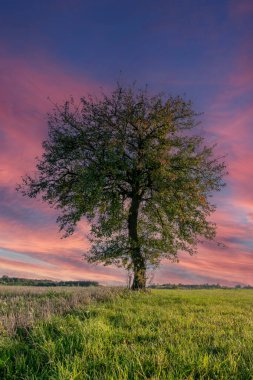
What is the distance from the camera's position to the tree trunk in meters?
28.9

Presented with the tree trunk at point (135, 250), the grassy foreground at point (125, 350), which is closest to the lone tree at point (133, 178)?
the tree trunk at point (135, 250)

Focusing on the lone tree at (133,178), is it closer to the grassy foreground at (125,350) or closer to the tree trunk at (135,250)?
the tree trunk at (135,250)

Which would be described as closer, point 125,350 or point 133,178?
point 125,350

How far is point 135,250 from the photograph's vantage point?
29.5 metres

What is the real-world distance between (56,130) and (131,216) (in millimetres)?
9319

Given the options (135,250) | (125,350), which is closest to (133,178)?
(135,250)

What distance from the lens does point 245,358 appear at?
7875 millimetres

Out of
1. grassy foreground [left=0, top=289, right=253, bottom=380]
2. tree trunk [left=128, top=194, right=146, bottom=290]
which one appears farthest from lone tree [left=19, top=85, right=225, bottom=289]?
grassy foreground [left=0, top=289, right=253, bottom=380]

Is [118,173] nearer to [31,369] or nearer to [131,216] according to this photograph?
[131,216]

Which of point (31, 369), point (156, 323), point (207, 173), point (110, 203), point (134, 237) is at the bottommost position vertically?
point (31, 369)

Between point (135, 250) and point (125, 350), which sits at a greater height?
point (135, 250)

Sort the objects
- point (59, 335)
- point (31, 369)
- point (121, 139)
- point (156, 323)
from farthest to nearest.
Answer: point (121, 139), point (156, 323), point (59, 335), point (31, 369)

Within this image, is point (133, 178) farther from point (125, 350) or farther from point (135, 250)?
point (125, 350)

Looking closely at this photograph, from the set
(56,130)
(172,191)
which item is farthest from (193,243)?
(56,130)
